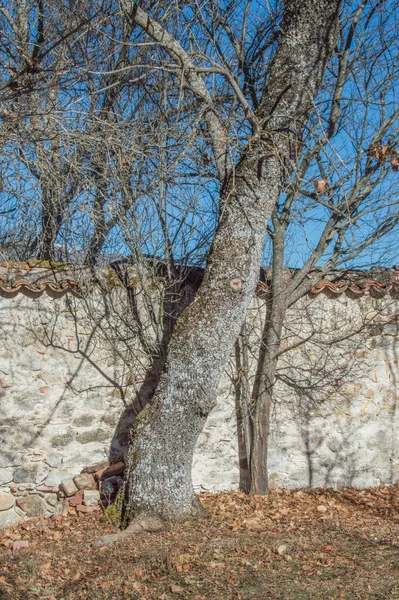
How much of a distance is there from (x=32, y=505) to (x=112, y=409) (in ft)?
3.78

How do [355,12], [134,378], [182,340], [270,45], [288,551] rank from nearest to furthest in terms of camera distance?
[288,551] → [182,340] → [134,378] → [355,12] → [270,45]

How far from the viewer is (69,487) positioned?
17.0ft

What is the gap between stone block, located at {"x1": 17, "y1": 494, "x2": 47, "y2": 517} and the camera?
16.7 ft

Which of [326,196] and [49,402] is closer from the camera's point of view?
[49,402]

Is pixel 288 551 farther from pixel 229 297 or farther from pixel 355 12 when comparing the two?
pixel 355 12

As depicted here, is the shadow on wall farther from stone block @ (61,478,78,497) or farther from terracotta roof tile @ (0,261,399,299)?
stone block @ (61,478,78,497)

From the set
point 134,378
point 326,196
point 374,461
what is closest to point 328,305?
point 326,196

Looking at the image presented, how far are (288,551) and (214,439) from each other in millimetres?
1697

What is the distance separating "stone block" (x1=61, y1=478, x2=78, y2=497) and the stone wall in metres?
0.07

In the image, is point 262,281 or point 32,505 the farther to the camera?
point 262,281

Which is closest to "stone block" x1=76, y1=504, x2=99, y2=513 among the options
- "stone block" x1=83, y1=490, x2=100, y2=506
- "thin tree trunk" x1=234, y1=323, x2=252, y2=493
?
"stone block" x1=83, y1=490, x2=100, y2=506

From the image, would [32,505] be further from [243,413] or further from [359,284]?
[359,284]

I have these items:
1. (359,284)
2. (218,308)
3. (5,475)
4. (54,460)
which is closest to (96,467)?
(54,460)

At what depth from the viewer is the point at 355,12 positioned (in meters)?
5.91
